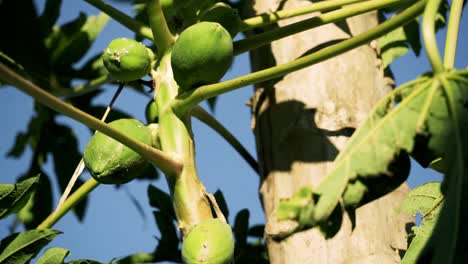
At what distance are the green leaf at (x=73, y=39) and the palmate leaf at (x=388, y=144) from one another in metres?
1.59

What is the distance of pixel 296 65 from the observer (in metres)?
1.41

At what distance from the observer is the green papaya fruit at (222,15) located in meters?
1.71

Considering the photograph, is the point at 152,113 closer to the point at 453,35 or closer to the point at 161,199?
the point at 161,199

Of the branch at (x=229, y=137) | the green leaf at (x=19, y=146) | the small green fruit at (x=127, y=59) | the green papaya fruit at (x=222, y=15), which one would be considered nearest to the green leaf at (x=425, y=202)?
the branch at (x=229, y=137)

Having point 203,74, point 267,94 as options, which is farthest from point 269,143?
point 203,74

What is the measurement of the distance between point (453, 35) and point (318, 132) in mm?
472

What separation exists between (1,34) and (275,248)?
1253 millimetres

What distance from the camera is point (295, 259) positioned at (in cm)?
167

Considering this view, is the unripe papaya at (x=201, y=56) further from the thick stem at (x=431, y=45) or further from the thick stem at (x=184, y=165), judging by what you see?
the thick stem at (x=431, y=45)

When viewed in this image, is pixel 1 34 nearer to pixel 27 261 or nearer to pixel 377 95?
pixel 27 261

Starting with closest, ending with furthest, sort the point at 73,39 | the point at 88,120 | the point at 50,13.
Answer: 1. the point at 88,120
2. the point at 50,13
3. the point at 73,39

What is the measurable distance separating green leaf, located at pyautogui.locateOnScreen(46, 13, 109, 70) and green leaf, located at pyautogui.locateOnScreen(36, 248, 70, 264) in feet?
3.66

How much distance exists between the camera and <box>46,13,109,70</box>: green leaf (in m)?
2.63

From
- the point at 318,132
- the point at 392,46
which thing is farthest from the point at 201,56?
the point at 392,46
